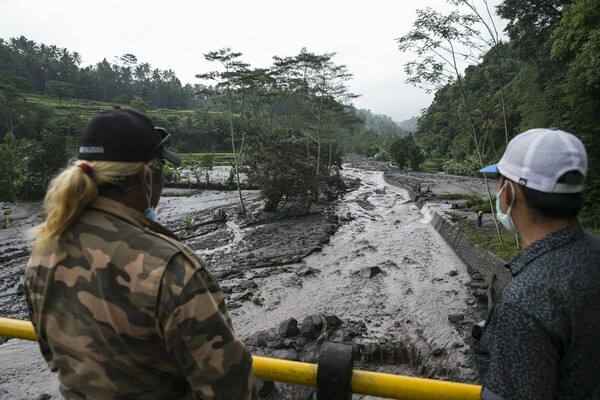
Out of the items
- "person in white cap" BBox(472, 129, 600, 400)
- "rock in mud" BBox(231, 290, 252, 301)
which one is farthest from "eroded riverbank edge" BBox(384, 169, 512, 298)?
"rock in mud" BBox(231, 290, 252, 301)

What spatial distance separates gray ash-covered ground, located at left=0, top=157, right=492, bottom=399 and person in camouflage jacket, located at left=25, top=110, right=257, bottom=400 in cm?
519

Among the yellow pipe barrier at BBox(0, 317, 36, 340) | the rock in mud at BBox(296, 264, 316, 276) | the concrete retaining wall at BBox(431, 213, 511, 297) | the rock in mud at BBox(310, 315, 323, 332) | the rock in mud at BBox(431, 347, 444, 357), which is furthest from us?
the rock in mud at BBox(296, 264, 316, 276)

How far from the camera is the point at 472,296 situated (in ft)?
32.2

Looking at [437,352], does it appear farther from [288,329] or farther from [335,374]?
[335,374]

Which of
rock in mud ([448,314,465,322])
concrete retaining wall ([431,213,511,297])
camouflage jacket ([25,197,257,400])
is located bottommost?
rock in mud ([448,314,465,322])

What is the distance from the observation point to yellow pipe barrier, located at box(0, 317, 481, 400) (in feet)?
4.75

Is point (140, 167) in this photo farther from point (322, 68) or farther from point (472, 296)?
point (322, 68)

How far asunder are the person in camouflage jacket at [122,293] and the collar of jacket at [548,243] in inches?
39.1

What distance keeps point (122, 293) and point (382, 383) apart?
102 cm

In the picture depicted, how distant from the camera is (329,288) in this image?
10.7 m

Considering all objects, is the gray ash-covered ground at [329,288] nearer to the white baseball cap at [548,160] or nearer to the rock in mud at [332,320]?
the rock in mud at [332,320]

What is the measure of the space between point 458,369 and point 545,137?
6494 mm

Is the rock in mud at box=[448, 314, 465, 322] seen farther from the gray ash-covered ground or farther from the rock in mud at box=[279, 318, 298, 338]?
the rock in mud at box=[279, 318, 298, 338]

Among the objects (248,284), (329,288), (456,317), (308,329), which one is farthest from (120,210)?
(248,284)
